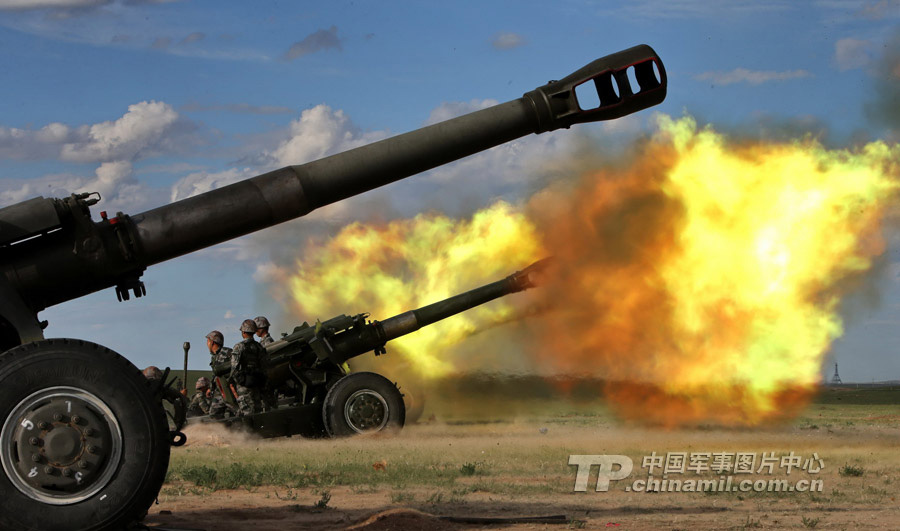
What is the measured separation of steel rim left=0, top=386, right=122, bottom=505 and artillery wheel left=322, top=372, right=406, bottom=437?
12.1 m

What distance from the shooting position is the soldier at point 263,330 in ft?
66.3

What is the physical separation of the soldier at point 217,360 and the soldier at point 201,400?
132cm

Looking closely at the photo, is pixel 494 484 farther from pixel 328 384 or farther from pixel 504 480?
pixel 328 384

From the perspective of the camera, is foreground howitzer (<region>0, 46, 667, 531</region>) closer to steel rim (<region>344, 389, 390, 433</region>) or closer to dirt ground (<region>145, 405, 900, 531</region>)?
dirt ground (<region>145, 405, 900, 531</region>)

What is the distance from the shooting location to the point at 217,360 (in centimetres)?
1975

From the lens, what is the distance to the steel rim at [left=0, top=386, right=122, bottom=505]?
6.50 m

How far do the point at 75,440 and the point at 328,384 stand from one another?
13101 millimetres

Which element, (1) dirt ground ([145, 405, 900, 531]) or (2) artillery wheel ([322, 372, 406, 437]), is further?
(2) artillery wheel ([322, 372, 406, 437])

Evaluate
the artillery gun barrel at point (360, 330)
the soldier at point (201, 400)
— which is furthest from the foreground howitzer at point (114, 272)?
the soldier at point (201, 400)

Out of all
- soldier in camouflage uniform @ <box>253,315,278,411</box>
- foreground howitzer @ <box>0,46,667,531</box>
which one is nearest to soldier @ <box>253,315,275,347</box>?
soldier in camouflage uniform @ <box>253,315,278,411</box>

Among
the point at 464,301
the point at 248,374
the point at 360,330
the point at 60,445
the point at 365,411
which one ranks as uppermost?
the point at 464,301

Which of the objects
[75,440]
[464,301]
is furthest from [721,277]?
[75,440]

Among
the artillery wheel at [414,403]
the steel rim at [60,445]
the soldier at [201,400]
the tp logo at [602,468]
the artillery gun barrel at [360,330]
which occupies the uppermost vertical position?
the artillery gun barrel at [360,330]

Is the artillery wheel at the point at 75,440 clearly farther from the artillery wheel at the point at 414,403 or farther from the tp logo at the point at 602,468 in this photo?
the artillery wheel at the point at 414,403
